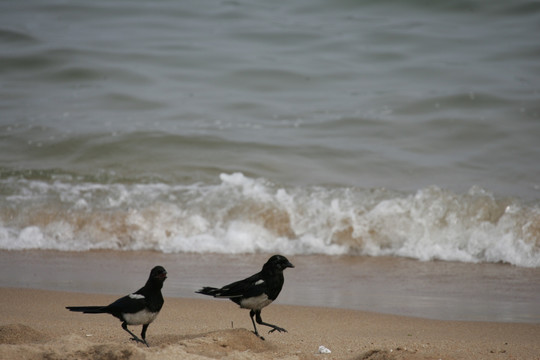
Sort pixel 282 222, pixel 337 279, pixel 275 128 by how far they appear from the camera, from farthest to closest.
→ 1. pixel 275 128
2. pixel 282 222
3. pixel 337 279

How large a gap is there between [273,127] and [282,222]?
12.4 ft

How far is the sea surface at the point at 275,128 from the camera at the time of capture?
8391 mm

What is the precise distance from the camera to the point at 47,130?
12.0 m

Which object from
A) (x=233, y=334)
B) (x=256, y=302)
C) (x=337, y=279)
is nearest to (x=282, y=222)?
(x=337, y=279)

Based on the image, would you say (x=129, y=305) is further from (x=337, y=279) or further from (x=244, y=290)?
(x=337, y=279)

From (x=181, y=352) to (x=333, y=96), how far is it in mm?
9794

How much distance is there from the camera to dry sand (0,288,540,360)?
13.0 feet

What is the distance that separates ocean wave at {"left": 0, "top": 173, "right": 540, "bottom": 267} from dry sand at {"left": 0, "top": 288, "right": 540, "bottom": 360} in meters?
2.27

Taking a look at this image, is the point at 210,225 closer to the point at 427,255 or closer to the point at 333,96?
the point at 427,255

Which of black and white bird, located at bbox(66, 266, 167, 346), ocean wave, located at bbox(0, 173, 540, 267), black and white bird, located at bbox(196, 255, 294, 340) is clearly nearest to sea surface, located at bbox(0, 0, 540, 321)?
ocean wave, located at bbox(0, 173, 540, 267)

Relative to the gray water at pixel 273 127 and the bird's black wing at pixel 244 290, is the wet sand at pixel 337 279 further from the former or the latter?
the bird's black wing at pixel 244 290

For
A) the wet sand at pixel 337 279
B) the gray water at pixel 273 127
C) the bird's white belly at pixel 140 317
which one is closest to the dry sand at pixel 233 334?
the bird's white belly at pixel 140 317

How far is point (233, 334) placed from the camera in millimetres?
4426

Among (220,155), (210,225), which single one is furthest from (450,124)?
(210,225)
